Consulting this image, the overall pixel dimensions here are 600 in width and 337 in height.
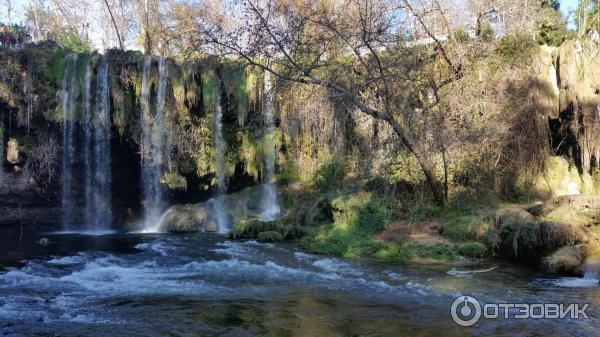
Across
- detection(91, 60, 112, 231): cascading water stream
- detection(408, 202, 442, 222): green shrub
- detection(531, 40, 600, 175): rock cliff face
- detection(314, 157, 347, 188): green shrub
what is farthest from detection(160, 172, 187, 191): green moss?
detection(531, 40, 600, 175): rock cliff face

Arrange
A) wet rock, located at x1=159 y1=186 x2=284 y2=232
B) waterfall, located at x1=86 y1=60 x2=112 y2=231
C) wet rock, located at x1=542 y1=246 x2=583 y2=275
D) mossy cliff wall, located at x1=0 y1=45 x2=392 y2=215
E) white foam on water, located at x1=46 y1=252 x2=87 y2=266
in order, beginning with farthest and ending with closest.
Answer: waterfall, located at x1=86 y1=60 x2=112 y2=231
mossy cliff wall, located at x1=0 y1=45 x2=392 y2=215
wet rock, located at x1=159 y1=186 x2=284 y2=232
white foam on water, located at x1=46 y1=252 x2=87 y2=266
wet rock, located at x1=542 y1=246 x2=583 y2=275

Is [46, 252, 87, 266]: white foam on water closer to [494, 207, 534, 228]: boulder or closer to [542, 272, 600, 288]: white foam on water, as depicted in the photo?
[494, 207, 534, 228]: boulder

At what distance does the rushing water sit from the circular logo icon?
169 mm

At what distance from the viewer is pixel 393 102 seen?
1741 cm

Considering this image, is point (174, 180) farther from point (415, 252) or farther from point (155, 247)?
point (415, 252)

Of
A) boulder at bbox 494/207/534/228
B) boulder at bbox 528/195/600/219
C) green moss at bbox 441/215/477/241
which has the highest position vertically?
boulder at bbox 528/195/600/219

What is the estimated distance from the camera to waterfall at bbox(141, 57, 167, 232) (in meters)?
21.7

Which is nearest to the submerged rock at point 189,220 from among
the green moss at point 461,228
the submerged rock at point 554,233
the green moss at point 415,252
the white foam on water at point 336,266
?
the white foam on water at point 336,266

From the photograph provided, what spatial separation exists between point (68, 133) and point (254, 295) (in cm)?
1518

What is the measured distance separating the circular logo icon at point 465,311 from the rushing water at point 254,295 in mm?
169

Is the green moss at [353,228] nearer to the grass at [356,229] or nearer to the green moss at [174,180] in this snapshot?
the grass at [356,229]

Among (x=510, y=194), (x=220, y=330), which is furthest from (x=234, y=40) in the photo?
(x=510, y=194)

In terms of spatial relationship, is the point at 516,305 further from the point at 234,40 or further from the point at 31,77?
the point at 31,77

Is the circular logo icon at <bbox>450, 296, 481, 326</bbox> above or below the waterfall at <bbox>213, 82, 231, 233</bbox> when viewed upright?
below
